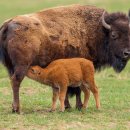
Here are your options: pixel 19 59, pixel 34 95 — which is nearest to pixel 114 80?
pixel 34 95

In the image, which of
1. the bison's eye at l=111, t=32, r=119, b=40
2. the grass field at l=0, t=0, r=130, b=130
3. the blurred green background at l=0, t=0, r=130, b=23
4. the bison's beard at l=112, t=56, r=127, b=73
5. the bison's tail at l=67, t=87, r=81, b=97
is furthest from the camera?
the blurred green background at l=0, t=0, r=130, b=23

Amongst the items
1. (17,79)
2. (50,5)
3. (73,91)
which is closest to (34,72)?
(17,79)

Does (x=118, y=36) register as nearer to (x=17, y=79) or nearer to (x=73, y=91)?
(x=73, y=91)

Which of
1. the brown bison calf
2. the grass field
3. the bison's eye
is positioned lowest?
the grass field

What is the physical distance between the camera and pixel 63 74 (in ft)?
34.8

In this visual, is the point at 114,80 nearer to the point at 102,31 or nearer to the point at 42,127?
the point at 102,31

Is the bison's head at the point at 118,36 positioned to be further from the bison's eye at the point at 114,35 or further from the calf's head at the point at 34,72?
the calf's head at the point at 34,72

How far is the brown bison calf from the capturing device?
10641mm

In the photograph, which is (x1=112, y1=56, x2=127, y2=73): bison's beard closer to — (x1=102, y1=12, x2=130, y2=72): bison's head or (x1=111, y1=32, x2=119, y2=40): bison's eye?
(x1=102, y1=12, x2=130, y2=72): bison's head

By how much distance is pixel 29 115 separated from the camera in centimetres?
1048

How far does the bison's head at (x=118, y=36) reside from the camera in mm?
11633

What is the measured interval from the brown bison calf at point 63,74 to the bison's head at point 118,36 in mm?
1035

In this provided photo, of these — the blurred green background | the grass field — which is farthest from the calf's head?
the blurred green background

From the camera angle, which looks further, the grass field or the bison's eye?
the bison's eye
